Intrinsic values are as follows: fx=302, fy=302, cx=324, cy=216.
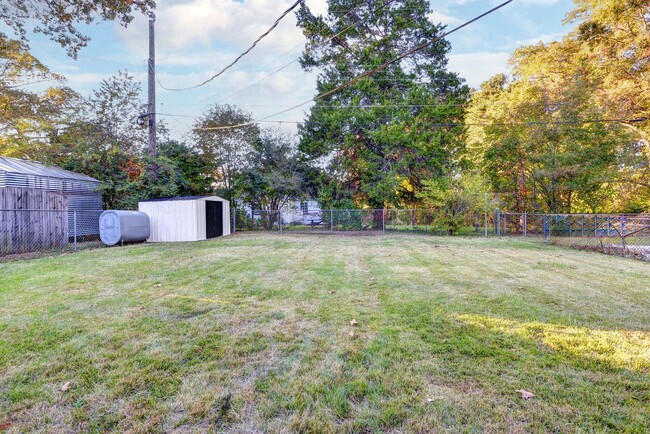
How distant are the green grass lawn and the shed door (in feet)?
23.1

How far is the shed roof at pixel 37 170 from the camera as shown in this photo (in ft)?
33.1

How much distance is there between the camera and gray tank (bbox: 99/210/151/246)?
9977 millimetres

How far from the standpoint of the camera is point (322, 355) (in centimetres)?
246

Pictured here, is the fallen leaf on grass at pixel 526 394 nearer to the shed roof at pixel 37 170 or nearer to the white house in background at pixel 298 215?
the shed roof at pixel 37 170

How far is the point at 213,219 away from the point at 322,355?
11.1m

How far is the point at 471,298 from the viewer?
13.1 feet

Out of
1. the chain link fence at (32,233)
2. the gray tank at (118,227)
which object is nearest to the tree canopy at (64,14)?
the chain link fence at (32,233)

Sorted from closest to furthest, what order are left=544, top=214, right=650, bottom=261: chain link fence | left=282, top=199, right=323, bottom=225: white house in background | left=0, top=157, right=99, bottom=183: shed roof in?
left=544, top=214, right=650, bottom=261: chain link fence < left=0, top=157, right=99, bottom=183: shed roof < left=282, top=199, right=323, bottom=225: white house in background

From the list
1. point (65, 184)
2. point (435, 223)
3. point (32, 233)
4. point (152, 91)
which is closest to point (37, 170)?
point (65, 184)

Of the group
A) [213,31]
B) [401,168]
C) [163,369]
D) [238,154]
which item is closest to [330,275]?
[163,369]

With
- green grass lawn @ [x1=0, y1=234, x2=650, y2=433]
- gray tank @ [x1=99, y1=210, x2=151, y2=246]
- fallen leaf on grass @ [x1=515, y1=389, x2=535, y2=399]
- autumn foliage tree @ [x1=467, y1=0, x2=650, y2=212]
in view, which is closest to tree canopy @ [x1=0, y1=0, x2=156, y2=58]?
green grass lawn @ [x1=0, y1=234, x2=650, y2=433]

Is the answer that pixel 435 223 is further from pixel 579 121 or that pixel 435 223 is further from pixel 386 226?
pixel 579 121

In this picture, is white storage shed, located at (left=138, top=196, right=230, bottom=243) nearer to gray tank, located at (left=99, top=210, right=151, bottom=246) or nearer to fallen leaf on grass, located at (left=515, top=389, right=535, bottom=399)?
gray tank, located at (left=99, top=210, right=151, bottom=246)

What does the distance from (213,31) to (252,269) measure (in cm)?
903
